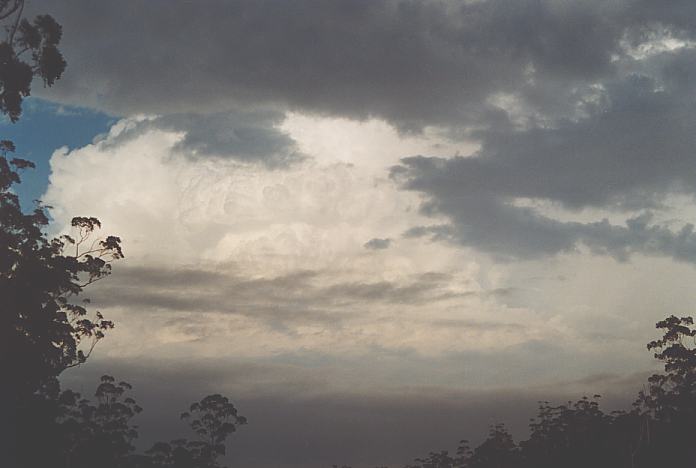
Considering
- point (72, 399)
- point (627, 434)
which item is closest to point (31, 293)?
point (72, 399)

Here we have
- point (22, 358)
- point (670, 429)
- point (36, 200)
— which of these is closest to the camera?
point (22, 358)

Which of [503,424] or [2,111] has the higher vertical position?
[2,111]

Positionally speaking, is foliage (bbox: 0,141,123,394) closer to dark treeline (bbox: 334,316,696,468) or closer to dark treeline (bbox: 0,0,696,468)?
dark treeline (bbox: 0,0,696,468)

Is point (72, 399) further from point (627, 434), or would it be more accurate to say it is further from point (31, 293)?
point (627, 434)

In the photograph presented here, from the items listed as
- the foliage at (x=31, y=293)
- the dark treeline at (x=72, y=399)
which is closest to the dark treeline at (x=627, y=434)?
the dark treeline at (x=72, y=399)

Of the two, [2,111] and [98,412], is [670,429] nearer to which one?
[98,412]

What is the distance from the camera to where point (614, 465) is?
63.6 meters

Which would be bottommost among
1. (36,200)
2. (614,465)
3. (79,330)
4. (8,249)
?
(614,465)

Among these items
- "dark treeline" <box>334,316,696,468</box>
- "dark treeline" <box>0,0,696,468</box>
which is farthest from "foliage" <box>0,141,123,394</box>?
"dark treeline" <box>334,316,696,468</box>

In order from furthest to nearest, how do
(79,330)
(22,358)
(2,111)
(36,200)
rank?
(79,330) < (36,200) < (22,358) < (2,111)

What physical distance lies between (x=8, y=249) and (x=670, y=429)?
4803 centimetres

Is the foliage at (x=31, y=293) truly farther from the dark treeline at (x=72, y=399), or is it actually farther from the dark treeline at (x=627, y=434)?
the dark treeline at (x=627, y=434)

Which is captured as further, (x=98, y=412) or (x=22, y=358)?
(x=98, y=412)

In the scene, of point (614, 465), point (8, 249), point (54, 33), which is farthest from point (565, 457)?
point (54, 33)
